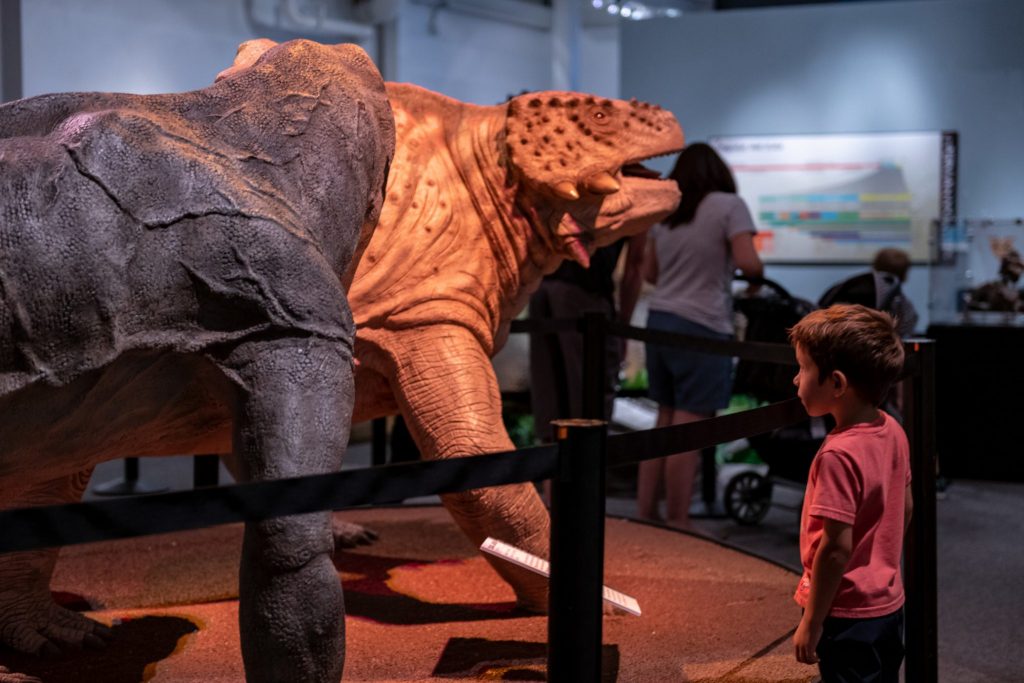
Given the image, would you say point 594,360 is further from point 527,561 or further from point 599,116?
point 527,561

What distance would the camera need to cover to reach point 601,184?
3.13 meters

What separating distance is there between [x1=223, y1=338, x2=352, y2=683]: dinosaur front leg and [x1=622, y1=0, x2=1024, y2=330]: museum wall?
270 inches

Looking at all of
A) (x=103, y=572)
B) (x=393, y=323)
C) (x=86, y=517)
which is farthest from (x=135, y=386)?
(x=103, y=572)

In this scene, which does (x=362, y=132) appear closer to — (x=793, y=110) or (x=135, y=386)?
(x=135, y=386)

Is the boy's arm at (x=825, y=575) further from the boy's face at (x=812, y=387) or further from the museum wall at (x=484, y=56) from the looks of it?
the museum wall at (x=484, y=56)

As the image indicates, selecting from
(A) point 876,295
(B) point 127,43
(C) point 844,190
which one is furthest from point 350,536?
(C) point 844,190

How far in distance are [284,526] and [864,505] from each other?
1026mm

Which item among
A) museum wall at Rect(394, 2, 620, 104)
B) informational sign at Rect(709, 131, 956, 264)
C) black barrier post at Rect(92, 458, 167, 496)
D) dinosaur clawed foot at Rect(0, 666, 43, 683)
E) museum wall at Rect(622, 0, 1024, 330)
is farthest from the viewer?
museum wall at Rect(394, 2, 620, 104)

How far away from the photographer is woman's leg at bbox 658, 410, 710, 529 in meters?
4.46

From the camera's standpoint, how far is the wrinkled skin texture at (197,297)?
156 centimetres

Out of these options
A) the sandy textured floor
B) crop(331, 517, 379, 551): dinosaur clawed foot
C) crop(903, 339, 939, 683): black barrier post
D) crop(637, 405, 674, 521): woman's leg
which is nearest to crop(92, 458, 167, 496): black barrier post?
the sandy textured floor

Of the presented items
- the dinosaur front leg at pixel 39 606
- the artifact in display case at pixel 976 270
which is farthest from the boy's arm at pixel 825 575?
the artifact in display case at pixel 976 270

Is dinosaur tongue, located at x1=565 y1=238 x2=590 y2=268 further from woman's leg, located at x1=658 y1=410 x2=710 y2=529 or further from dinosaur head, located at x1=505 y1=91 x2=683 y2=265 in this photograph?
woman's leg, located at x1=658 y1=410 x2=710 y2=529

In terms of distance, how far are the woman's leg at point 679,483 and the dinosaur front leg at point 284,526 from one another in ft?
9.48
